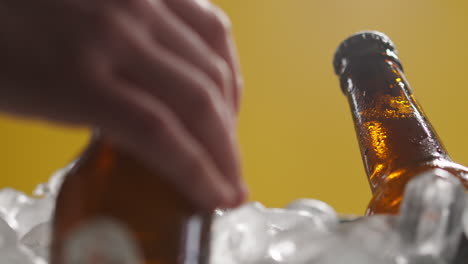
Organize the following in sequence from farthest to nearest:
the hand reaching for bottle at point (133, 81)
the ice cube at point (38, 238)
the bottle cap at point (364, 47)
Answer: the bottle cap at point (364, 47) < the ice cube at point (38, 238) < the hand reaching for bottle at point (133, 81)

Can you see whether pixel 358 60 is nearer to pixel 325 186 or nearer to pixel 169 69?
pixel 169 69

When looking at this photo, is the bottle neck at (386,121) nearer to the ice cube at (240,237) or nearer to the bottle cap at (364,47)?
the bottle cap at (364,47)

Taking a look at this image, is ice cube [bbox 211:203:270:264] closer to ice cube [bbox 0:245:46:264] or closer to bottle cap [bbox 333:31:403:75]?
ice cube [bbox 0:245:46:264]

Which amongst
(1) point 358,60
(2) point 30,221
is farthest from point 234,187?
(1) point 358,60

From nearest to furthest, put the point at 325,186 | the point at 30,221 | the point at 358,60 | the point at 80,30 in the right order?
the point at 80,30 → the point at 30,221 → the point at 358,60 → the point at 325,186

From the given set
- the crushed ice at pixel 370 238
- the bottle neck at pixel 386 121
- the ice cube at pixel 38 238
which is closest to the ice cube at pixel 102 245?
the crushed ice at pixel 370 238

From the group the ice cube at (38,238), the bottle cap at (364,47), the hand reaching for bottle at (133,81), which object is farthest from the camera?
the bottle cap at (364,47)
